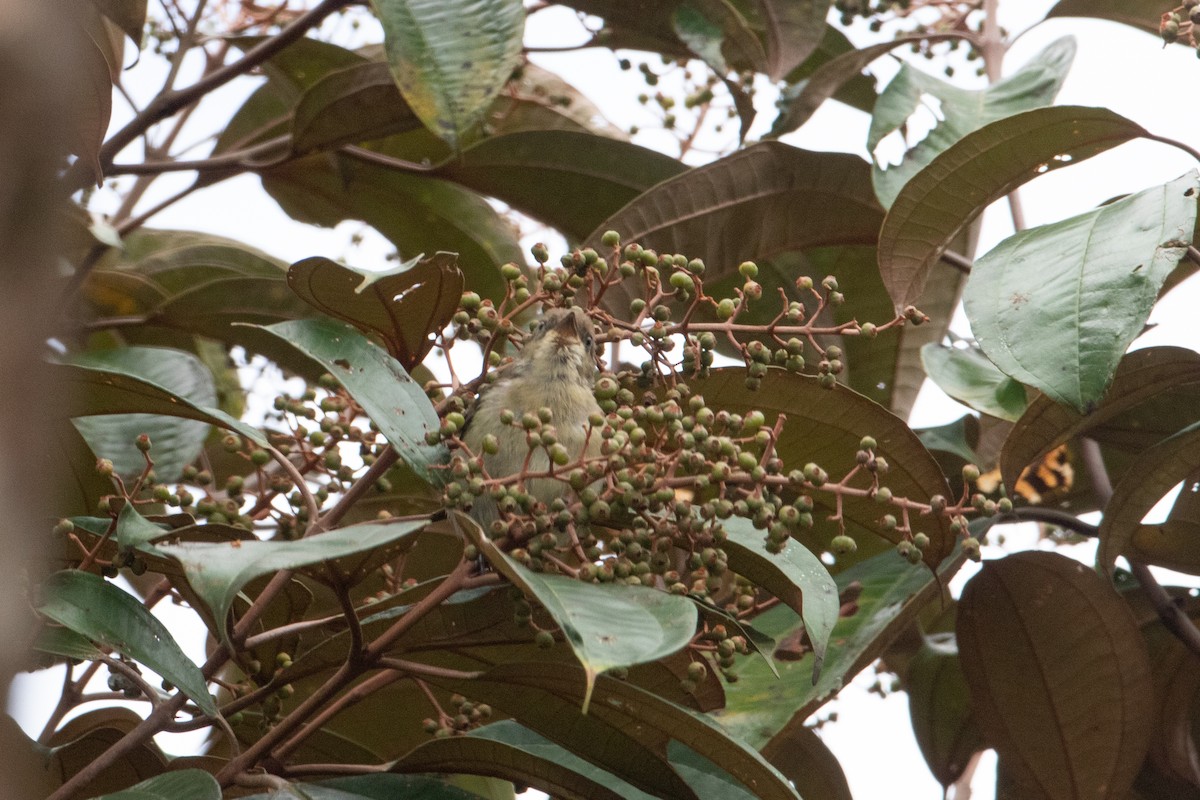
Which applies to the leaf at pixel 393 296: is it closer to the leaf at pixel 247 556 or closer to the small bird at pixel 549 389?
the small bird at pixel 549 389

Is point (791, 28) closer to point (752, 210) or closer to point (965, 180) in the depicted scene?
point (752, 210)

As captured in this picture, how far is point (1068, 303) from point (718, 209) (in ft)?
2.83

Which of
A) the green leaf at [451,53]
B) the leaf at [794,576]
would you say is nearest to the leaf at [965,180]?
the leaf at [794,576]

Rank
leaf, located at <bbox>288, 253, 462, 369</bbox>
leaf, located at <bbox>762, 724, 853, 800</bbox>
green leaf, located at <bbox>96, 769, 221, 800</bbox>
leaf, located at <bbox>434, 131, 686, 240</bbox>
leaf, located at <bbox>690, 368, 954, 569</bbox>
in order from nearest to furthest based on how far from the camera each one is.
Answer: green leaf, located at <bbox>96, 769, 221, 800</bbox> < leaf, located at <bbox>288, 253, 462, 369</bbox> < leaf, located at <bbox>690, 368, 954, 569</bbox> < leaf, located at <bbox>762, 724, 853, 800</bbox> < leaf, located at <bbox>434, 131, 686, 240</bbox>

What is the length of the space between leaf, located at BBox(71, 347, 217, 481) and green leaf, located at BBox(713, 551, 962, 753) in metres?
1.15

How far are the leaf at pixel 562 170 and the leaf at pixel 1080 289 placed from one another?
3.21ft

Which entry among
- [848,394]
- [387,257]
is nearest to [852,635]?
[848,394]

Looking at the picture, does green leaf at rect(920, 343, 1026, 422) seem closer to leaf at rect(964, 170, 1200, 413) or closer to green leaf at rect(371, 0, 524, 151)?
leaf at rect(964, 170, 1200, 413)

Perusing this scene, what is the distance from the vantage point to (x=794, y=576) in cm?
173

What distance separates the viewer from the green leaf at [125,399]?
73.9 inches

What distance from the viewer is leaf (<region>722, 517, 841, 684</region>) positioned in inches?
65.5

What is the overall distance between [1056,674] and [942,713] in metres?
0.40

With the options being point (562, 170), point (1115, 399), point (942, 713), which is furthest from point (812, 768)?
point (562, 170)

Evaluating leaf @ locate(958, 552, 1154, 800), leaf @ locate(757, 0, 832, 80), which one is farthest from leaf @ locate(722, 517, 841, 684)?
leaf @ locate(757, 0, 832, 80)
